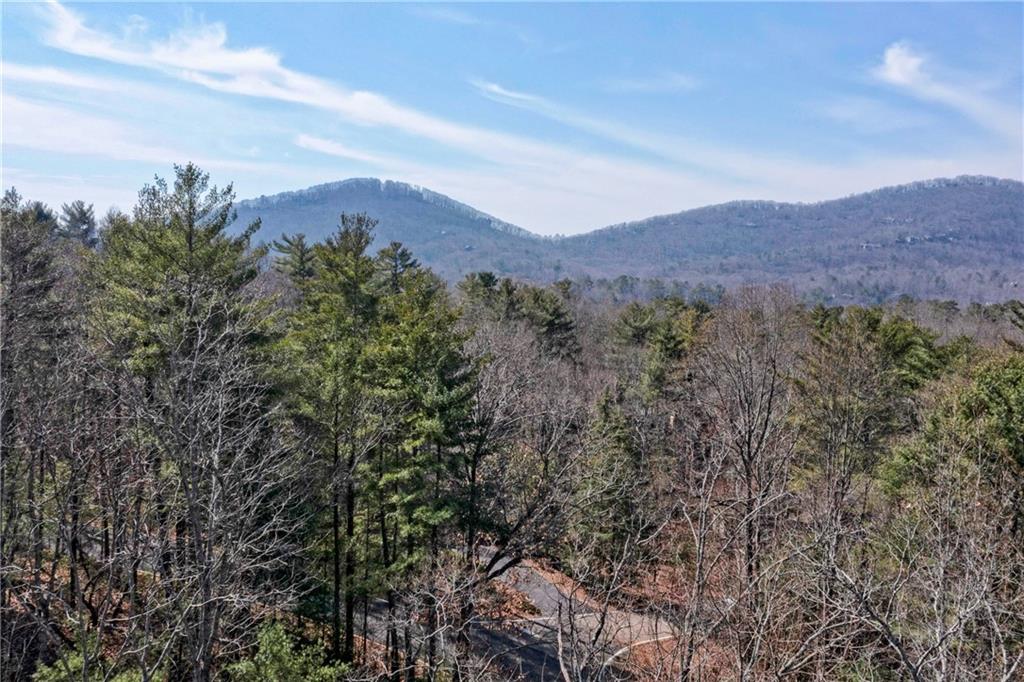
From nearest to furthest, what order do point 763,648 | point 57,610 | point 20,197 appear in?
point 763,648
point 57,610
point 20,197

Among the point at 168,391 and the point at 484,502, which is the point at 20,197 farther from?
the point at 484,502

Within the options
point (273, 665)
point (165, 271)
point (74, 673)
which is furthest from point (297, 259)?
point (273, 665)

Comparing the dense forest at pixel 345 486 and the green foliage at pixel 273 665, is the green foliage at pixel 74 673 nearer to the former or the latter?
the dense forest at pixel 345 486

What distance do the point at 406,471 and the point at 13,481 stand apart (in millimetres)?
7138

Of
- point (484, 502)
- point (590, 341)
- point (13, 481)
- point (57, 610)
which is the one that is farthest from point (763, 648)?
point (590, 341)

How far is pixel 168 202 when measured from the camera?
1370 cm

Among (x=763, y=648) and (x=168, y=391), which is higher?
(x=168, y=391)

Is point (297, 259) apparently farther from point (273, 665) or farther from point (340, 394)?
point (273, 665)

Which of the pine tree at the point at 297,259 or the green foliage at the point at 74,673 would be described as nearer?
the green foliage at the point at 74,673

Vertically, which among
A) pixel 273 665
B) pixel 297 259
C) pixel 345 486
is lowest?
pixel 273 665

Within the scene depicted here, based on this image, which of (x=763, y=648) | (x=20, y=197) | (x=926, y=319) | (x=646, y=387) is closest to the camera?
(x=763, y=648)

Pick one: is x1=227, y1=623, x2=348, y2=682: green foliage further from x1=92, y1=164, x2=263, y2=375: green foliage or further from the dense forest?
x1=92, y1=164, x2=263, y2=375: green foliage

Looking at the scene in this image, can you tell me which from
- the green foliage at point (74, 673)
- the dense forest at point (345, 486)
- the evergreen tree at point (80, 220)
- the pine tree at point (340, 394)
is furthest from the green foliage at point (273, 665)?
the evergreen tree at point (80, 220)

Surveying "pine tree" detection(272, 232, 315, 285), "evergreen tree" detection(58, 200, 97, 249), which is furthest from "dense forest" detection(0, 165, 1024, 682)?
"evergreen tree" detection(58, 200, 97, 249)
